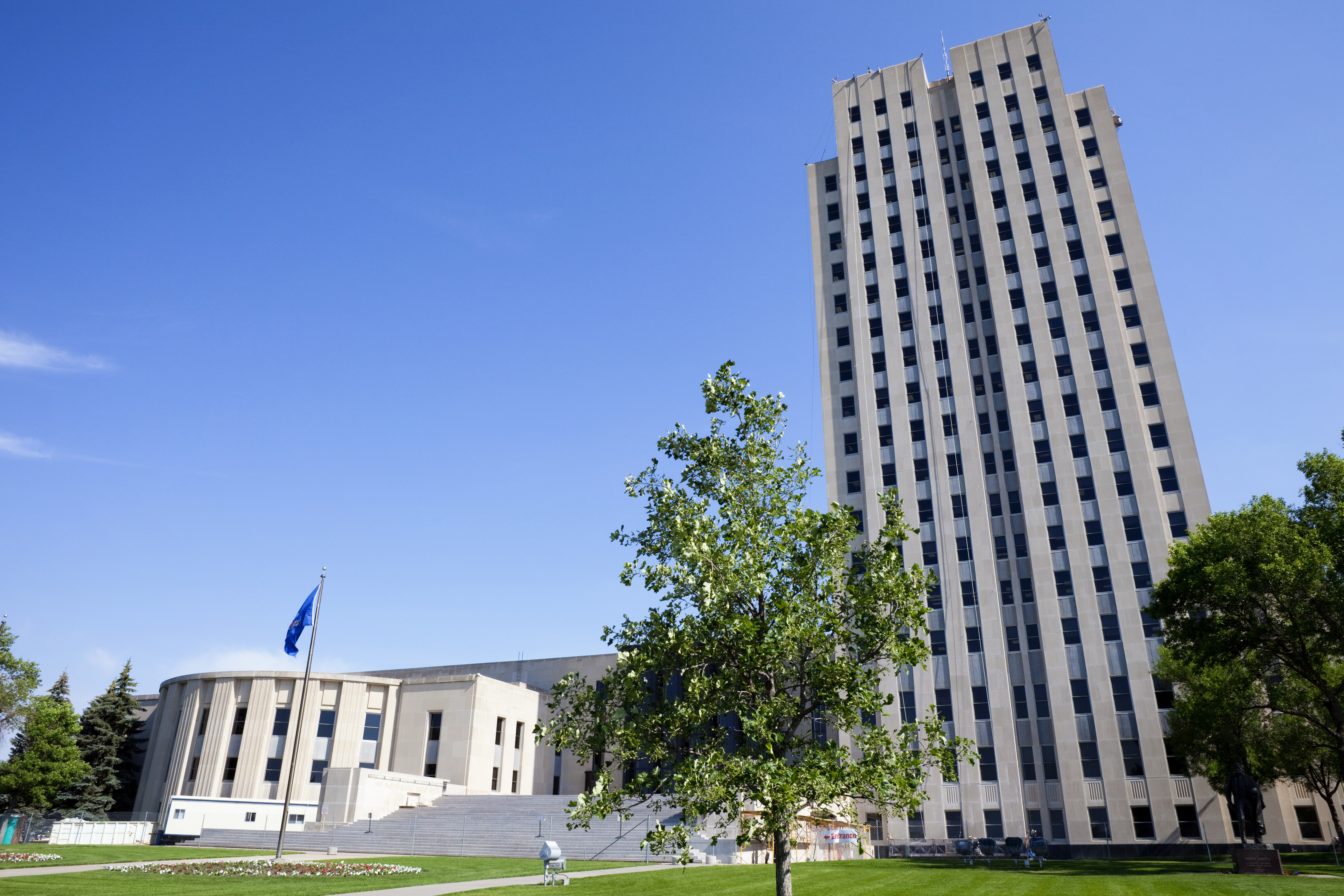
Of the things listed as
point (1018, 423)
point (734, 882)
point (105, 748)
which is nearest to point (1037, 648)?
point (1018, 423)

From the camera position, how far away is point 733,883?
78.5 feet

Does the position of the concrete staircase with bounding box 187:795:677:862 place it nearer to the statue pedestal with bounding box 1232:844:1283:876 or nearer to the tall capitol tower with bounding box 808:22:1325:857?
the statue pedestal with bounding box 1232:844:1283:876

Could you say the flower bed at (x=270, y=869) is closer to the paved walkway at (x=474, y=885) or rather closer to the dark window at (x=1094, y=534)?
the paved walkway at (x=474, y=885)

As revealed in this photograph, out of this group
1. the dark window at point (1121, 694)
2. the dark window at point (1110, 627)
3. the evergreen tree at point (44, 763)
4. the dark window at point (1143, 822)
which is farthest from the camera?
the dark window at point (1110, 627)

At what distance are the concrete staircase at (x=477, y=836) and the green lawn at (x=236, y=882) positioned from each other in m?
4.60

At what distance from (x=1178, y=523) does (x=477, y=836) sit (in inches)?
2131

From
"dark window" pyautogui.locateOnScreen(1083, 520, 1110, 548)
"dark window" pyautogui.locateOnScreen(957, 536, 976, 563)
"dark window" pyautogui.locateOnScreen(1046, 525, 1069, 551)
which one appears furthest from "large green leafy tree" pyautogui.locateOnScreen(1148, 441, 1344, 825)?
"dark window" pyautogui.locateOnScreen(957, 536, 976, 563)

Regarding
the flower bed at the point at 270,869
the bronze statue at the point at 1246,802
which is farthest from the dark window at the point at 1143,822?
the flower bed at the point at 270,869

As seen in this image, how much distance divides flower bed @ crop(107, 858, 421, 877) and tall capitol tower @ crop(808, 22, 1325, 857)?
4166 centimetres

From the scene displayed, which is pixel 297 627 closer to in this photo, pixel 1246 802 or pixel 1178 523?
pixel 1246 802

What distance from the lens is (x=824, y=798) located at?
1208cm

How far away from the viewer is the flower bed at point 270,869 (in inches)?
1001

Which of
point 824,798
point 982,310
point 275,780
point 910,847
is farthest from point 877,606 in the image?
point 982,310

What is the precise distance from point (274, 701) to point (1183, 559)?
59375 millimetres
